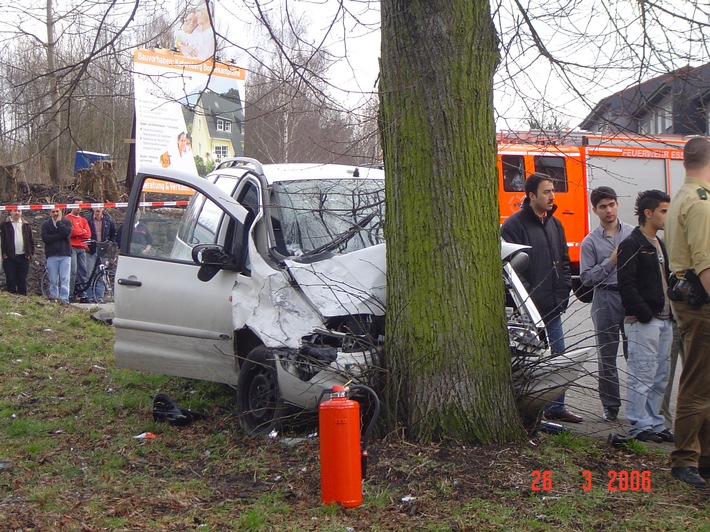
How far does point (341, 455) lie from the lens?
4.31 metres

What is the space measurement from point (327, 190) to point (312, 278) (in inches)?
48.3

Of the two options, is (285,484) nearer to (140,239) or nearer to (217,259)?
(217,259)

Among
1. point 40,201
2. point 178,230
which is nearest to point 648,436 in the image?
point 178,230

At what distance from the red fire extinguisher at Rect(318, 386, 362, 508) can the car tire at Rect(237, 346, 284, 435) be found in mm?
1256

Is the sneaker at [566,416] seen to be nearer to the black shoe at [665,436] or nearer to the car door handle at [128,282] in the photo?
the black shoe at [665,436]

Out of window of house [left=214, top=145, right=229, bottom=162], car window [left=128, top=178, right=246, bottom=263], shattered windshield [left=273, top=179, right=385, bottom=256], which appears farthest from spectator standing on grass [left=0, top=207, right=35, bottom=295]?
shattered windshield [left=273, top=179, right=385, bottom=256]

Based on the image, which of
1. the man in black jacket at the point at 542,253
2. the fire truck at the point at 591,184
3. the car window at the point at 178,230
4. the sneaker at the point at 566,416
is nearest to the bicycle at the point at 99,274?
the fire truck at the point at 591,184

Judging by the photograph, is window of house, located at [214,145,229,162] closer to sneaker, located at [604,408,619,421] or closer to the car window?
the car window

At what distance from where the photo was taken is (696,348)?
4949 mm

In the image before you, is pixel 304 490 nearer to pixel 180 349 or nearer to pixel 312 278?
pixel 312 278

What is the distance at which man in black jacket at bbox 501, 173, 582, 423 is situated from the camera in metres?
6.87

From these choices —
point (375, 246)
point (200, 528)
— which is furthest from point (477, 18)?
point (200, 528)

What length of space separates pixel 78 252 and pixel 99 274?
56 centimetres

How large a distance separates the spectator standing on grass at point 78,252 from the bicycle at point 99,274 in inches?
3.8
